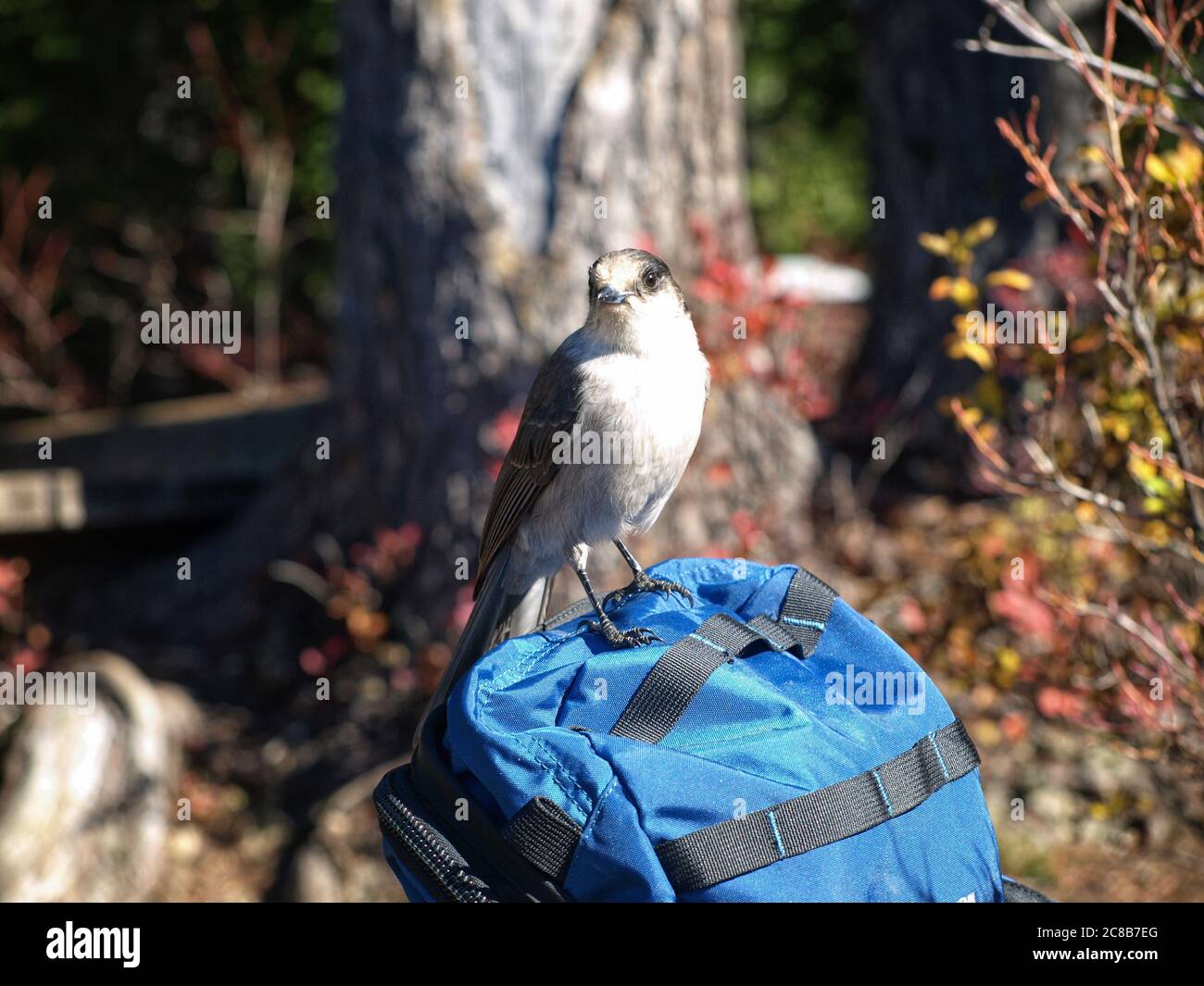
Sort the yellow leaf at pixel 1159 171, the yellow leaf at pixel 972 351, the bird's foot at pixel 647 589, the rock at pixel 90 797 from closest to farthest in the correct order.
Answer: the bird's foot at pixel 647 589, the yellow leaf at pixel 1159 171, the yellow leaf at pixel 972 351, the rock at pixel 90 797

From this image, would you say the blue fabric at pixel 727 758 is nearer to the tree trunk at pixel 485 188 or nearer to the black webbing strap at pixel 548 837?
the black webbing strap at pixel 548 837

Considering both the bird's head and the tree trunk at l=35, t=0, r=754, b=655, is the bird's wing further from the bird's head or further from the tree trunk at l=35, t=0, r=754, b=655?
the tree trunk at l=35, t=0, r=754, b=655

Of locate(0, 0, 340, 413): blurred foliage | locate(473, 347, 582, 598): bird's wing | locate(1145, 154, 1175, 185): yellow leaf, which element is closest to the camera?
locate(1145, 154, 1175, 185): yellow leaf

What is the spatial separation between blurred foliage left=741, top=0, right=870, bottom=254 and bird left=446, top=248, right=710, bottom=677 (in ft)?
20.9

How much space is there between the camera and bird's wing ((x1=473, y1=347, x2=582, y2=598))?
10.7 ft

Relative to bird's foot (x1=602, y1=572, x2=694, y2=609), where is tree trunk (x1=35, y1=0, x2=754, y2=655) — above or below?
above

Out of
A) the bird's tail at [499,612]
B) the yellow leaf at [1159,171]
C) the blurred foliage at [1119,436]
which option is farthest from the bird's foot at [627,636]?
the yellow leaf at [1159,171]

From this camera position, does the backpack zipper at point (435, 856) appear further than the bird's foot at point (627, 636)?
No

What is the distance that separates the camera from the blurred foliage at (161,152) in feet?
27.7

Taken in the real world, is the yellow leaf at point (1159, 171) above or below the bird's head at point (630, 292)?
above

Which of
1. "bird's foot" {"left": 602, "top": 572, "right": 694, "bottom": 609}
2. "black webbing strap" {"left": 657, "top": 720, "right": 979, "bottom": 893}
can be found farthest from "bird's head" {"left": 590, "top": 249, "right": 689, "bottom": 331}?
"black webbing strap" {"left": 657, "top": 720, "right": 979, "bottom": 893}

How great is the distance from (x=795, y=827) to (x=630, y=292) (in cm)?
142

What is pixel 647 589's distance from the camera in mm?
2898
